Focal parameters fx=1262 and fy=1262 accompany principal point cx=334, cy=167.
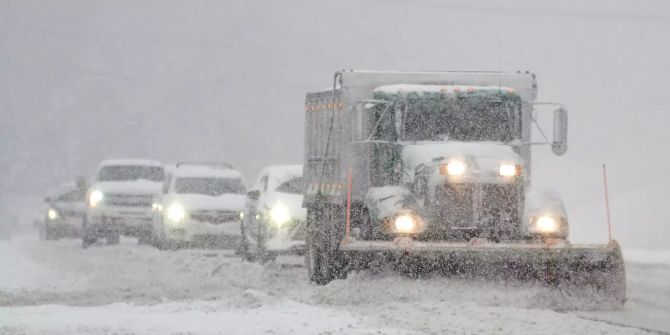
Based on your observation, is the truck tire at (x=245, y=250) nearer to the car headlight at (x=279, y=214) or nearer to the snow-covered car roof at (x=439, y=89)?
the car headlight at (x=279, y=214)

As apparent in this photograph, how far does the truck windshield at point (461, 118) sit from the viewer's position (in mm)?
15531

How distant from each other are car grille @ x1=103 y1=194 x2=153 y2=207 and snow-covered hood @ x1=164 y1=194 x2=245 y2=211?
Result: 3.47 metres

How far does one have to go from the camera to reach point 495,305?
13.3 metres

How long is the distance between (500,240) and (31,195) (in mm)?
121481

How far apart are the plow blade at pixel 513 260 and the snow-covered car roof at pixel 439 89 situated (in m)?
2.56

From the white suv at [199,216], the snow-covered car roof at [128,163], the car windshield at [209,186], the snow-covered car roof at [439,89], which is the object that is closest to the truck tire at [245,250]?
the white suv at [199,216]

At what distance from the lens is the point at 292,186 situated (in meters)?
21.2

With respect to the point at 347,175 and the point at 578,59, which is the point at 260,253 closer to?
the point at 347,175

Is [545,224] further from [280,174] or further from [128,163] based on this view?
[128,163]

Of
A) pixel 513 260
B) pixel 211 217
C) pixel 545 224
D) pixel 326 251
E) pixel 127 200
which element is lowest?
pixel 513 260

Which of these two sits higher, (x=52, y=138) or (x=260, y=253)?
(x=52, y=138)

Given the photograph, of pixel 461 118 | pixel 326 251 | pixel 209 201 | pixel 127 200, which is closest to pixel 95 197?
pixel 127 200

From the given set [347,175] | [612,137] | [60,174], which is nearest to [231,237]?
[347,175]

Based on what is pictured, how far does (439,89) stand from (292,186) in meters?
5.93
